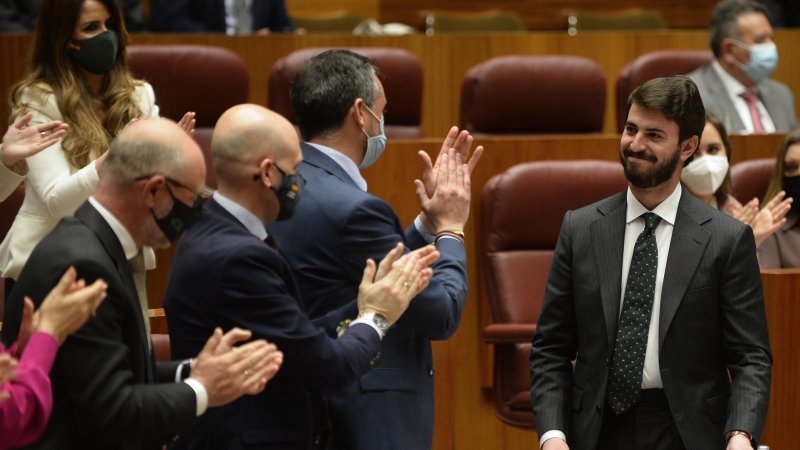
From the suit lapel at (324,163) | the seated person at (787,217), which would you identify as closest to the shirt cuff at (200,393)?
the suit lapel at (324,163)

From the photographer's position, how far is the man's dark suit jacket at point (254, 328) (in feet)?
3.87

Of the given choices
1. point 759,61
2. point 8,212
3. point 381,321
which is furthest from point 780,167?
point 8,212

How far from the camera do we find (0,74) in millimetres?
2619

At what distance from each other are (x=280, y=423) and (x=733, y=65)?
2060 mm

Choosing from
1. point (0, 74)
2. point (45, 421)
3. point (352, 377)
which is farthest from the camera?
point (0, 74)

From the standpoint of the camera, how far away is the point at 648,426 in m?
1.41

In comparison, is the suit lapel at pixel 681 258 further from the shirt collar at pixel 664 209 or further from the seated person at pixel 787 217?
the seated person at pixel 787 217

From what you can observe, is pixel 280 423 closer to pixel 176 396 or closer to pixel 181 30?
pixel 176 396

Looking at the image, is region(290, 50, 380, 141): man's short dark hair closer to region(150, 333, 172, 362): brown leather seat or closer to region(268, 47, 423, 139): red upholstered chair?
region(150, 333, 172, 362): brown leather seat

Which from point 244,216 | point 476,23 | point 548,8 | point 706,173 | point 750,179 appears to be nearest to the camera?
point 244,216

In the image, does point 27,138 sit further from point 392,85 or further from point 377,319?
point 392,85

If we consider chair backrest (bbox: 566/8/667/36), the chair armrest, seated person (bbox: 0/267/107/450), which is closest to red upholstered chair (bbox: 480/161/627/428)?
the chair armrest

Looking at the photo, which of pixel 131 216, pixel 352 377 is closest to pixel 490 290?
pixel 352 377

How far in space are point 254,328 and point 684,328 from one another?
1.97 feet
